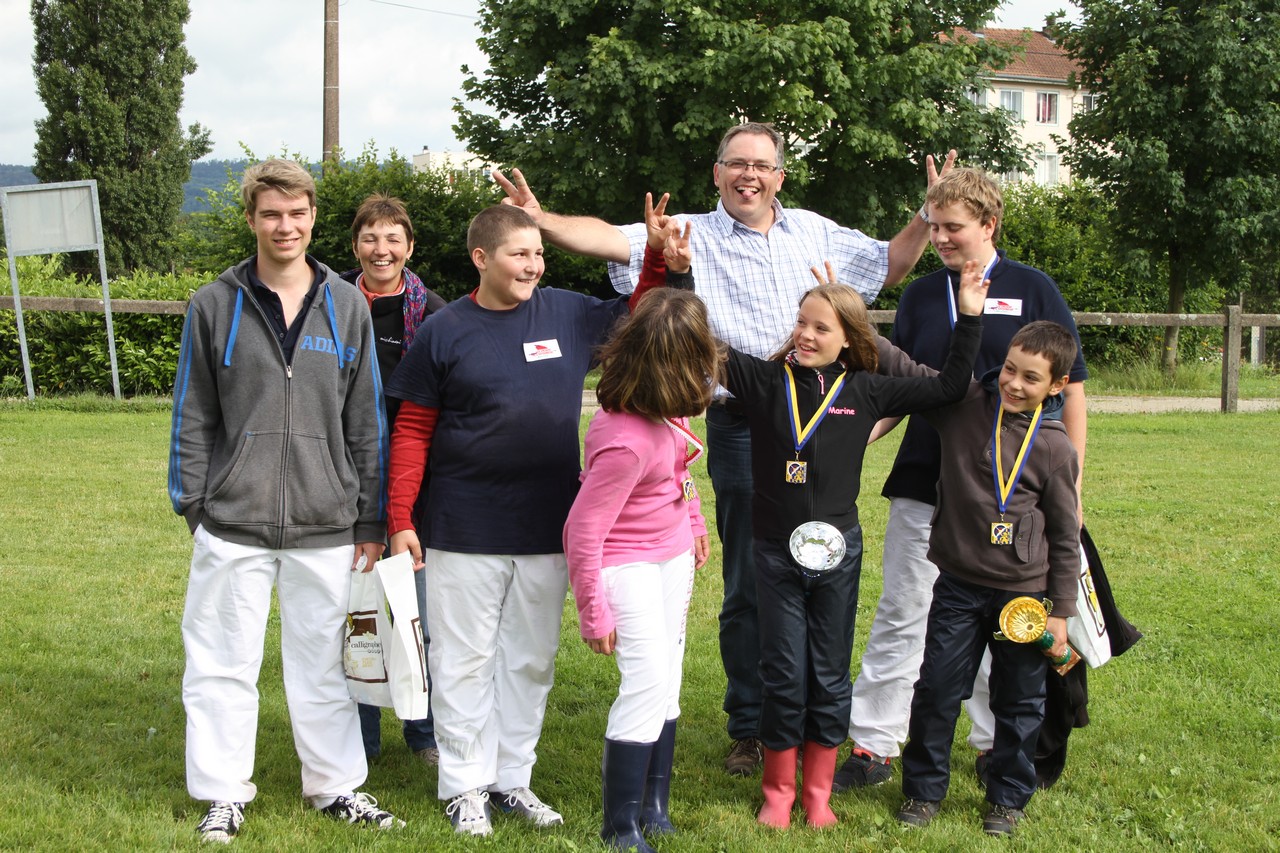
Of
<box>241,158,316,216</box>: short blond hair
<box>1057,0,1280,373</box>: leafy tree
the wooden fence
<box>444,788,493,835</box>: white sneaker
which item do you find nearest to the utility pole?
the wooden fence

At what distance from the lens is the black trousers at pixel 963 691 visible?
3.82m

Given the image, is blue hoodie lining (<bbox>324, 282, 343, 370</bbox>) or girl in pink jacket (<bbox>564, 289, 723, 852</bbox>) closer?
girl in pink jacket (<bbox>564, 289, 723, 852</bbox>)

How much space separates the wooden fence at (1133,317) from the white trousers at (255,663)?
10309mm

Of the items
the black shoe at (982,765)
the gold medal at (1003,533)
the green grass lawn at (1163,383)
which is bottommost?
the green grass lawn at (1163,383)

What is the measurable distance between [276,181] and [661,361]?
1398mm

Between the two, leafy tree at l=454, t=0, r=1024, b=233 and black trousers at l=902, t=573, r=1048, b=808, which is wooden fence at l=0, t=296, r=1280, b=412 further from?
black trousers at l=902, t=573, r=1048, b=808

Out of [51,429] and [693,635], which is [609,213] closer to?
[51,429]

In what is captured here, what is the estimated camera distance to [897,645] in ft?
14.2

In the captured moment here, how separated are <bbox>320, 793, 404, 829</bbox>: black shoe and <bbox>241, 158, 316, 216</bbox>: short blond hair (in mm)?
1986

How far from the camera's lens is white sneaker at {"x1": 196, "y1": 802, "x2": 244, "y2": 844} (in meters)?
3.53

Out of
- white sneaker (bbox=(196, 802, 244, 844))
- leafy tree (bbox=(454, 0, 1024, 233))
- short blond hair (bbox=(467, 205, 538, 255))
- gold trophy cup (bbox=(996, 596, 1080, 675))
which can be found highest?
leafy tree (bbox=(454, 0, 1024, 233))

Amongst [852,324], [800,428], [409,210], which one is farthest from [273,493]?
[409,210]

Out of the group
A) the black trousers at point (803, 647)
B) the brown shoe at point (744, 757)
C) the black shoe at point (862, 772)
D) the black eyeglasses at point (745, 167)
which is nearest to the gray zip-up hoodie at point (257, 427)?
the black trousers at point (803, 647)

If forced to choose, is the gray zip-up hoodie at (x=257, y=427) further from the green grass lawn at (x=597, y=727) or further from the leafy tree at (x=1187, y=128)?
the leafy tree at (x=1187, y=128)
